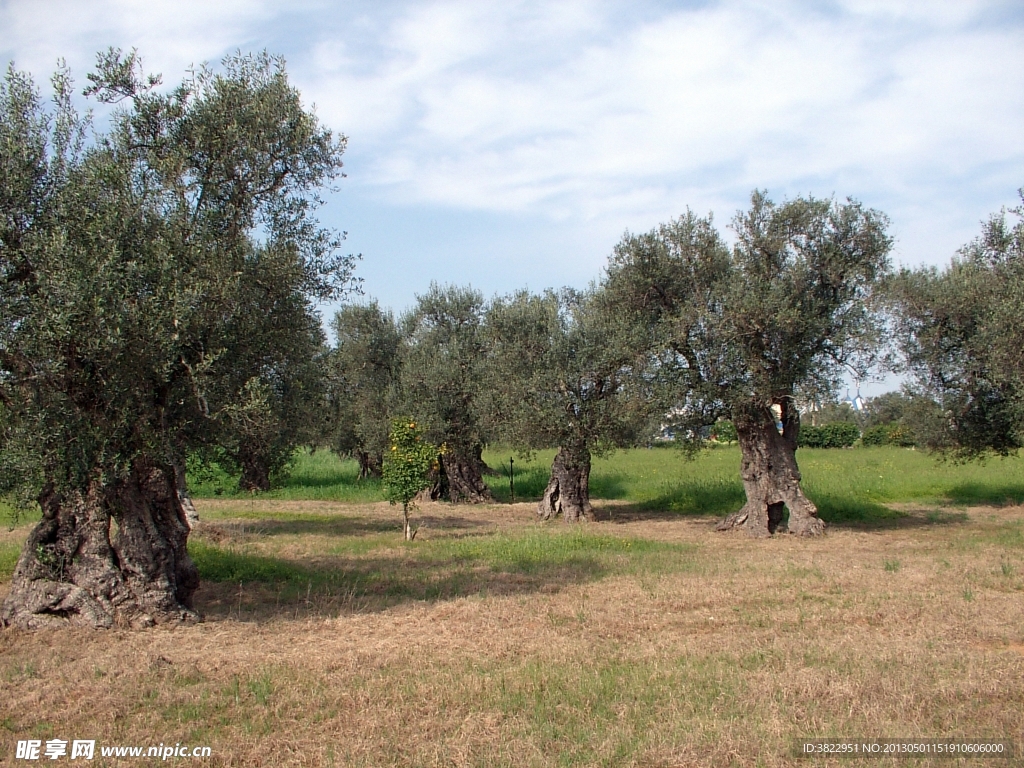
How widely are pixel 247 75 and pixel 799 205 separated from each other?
530 inches

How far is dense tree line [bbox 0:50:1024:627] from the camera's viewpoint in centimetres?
909

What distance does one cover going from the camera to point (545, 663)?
27.6 ft

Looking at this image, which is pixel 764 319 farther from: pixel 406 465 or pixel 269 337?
pixel 269 337

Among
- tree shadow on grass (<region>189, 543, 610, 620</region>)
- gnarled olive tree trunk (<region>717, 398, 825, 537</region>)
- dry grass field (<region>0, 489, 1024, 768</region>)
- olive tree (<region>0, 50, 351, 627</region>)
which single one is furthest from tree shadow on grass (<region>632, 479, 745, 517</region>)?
olive tree (<region>0, 50, 351, 627</region>)

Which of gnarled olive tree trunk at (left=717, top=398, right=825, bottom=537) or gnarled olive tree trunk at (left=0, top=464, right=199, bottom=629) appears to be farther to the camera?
gnarled olive tree trunk at (left=717, top=398, right=825, bottom=537)

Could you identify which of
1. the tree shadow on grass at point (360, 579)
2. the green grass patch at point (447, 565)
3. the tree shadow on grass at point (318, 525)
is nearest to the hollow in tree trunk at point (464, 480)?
the tree shadow on grass at point (318, 525)

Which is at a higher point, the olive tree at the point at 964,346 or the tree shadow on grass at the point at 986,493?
the olive tree at the point at 964,346

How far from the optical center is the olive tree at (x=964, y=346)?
21328 mm

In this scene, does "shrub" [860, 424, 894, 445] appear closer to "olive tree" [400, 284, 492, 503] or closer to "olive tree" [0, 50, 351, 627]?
"olive tree" [400, 284, 492, 503]

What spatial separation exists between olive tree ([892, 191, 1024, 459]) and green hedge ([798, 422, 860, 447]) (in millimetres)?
41785

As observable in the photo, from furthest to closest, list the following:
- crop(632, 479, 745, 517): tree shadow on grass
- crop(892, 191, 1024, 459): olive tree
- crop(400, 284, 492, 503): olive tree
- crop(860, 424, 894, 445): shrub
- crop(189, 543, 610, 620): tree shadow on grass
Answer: crop(860, 424, 894, 445): shrub < crop(400, 284, 492, 503): olive tree < crop(632, 479, 745, 517): tree shadow on grass < crop(892, 191, 1024, 459): olive tree < crop(189, 543, 610, 620): tree shadow on grass

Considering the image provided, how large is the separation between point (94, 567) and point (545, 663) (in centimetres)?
594

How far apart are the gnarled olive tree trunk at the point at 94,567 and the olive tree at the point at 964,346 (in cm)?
1960

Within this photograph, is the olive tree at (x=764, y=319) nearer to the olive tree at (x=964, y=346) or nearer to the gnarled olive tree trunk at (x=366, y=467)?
the olive tree at (x=964, y=346)
